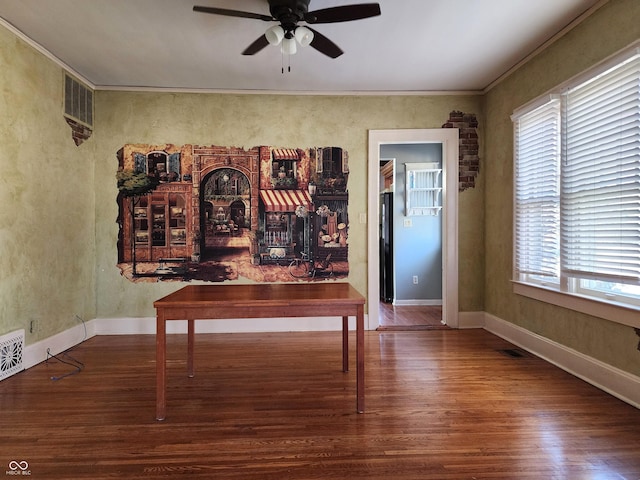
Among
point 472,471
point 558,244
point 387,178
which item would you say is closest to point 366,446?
point 472,471

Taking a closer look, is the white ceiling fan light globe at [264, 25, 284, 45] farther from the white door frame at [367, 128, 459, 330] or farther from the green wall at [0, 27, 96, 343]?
the green wall at [0, 27, 96, 343]

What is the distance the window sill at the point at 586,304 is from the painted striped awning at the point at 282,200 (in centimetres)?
250

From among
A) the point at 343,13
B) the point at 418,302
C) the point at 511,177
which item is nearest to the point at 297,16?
the point at 343,13

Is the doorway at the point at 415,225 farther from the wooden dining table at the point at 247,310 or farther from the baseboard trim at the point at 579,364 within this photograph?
the wooden dining table at the point at 247,310

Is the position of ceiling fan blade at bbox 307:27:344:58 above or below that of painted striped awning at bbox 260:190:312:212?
above

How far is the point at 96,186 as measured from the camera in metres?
3.91

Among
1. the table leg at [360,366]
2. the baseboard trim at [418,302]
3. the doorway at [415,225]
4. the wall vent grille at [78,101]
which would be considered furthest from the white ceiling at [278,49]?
the baseboard trim at [418,302]

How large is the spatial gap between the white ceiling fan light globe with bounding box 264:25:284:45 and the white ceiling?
335mm

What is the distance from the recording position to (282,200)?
4043 millimetres

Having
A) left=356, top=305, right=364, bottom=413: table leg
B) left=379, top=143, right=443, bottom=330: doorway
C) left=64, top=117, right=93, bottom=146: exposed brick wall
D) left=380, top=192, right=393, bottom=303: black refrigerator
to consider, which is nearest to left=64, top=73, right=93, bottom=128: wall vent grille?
left=64, top=117, right=93, bottom=146: exposed brick wall

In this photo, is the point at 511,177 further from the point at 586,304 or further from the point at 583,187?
the point at 586,304

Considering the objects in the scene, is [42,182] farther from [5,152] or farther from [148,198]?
[148,198]

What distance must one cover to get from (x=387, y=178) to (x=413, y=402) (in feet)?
15.1

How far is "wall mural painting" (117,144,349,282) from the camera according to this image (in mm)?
3953
